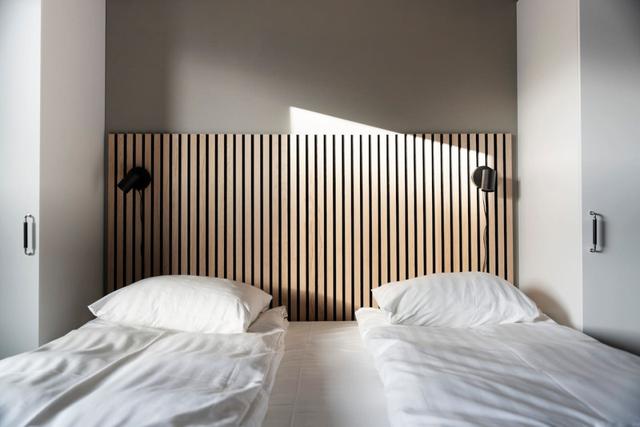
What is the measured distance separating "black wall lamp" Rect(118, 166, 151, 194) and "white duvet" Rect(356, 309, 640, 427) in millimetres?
1677

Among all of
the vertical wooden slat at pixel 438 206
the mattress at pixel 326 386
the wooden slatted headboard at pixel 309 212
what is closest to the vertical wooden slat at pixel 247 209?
the wooden slatted headboard at pixel 309 212

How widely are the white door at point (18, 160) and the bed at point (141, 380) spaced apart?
1.78 feet

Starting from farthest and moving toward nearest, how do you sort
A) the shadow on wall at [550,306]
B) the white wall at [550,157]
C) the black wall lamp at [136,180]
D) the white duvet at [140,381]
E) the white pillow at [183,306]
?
1. the black wall lamp at [136,180]
2. the shadow on wall at [550,306]
3. the white wall at [550,157]
4. the white pillow at [183,306]
5. the white duvet at [140,381]

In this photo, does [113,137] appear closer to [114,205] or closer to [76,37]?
[114,205]

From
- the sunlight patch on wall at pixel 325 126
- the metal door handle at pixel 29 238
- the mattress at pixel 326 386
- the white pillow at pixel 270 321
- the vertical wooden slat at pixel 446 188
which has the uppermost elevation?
the sunlight patch on wall at pixel 325 126

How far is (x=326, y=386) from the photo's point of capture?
152 centimetres

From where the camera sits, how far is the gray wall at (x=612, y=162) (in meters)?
2.08

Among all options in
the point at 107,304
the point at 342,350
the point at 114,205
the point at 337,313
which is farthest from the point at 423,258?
the point at 114,205

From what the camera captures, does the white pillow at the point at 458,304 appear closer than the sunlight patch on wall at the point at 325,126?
Yes

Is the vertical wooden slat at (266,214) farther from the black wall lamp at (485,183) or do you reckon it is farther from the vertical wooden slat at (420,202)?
the black wall lamp at (485,183)

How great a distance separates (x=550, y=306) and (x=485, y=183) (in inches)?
30.5

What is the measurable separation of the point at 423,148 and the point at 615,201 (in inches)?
41.4

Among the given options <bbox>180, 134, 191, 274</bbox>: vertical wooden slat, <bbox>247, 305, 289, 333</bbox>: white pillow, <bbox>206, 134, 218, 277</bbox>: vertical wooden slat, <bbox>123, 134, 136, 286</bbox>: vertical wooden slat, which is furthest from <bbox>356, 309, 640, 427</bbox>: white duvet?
<bbox>123, 134, 136, 286</bbox>: vertical wooden slat

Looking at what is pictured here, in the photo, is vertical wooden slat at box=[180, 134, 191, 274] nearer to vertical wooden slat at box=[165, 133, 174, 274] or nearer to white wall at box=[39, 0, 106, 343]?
vertical wooden slat at box=[165, 133, 174, 274]
